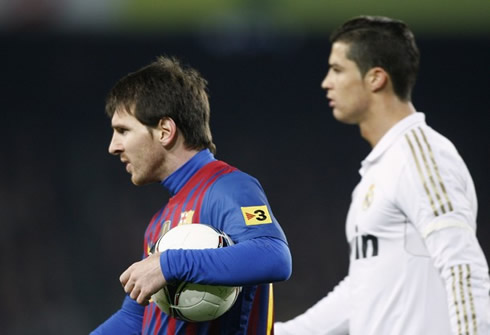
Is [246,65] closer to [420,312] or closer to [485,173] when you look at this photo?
[485,173]

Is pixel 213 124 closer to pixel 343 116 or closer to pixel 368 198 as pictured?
pixel 343 116

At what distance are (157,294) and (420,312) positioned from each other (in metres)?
0.88

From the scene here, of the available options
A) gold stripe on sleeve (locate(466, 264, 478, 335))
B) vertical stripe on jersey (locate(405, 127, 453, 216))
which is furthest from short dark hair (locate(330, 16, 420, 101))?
gold stripe on sleeve (locate(466, 264, 478, 335))

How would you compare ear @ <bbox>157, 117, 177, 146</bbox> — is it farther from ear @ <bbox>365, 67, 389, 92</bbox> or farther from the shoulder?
ear @ <bbox>365, 67, 389, 92</bbox>

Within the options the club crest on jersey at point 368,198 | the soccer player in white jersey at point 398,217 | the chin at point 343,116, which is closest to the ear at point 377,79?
the soccer player in white jersey at point 398,217

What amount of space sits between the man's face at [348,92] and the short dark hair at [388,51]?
0.11ft

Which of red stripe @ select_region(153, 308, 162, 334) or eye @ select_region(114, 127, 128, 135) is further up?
eye @ select_region(114, 127, 128, 135)

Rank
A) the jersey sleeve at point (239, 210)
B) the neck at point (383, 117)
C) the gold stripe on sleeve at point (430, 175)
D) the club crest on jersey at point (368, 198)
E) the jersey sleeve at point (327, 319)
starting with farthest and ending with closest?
the jersey sleeve at point (327, 319) → the neck at point (383, 117) → the club crest on jersey at point (368, 198) → the jersey sleeve at point (239, 210) → the gold stripe on sleeve at point (430, 175)

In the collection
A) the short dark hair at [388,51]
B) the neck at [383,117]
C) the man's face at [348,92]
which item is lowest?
the neck at [383,117]

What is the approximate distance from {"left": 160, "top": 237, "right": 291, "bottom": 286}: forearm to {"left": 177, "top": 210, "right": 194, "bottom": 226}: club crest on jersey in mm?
332

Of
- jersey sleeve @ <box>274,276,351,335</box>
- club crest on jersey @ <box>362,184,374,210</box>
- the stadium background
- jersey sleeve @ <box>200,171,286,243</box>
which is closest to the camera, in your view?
Answer: jersey sleeve @ <box>200,171,286,243</box>

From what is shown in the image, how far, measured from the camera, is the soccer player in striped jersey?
271cm

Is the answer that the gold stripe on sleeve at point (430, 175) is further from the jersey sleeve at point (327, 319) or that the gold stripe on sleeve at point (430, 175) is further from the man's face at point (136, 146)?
the man's face at point (136, 146)

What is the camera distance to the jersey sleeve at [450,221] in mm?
2639
